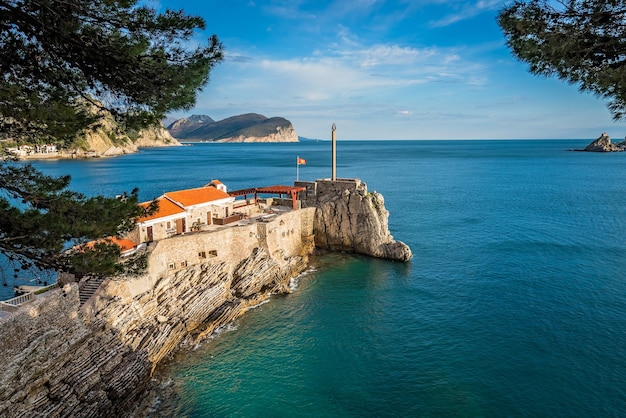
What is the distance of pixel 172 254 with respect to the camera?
25.8 metres

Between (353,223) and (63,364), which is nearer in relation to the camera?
(63,364)

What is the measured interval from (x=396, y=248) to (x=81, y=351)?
89.2 feet

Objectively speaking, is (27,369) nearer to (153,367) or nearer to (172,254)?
(153,367)

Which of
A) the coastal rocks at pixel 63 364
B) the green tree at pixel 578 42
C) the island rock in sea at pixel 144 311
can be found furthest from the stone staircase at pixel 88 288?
the green tree at pixel 578 42

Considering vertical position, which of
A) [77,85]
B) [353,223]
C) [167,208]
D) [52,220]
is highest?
[77,85]

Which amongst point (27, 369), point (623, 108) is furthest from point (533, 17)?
point (27, 369)

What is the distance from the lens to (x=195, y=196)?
111 feet

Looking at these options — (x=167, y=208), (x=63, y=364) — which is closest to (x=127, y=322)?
(x=63, y=364)

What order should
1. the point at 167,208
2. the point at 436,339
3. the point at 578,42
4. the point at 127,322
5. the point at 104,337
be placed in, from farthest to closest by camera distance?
the point at 167,208, the point at 436,339, the point at 127,322, the point at 104,337, the point at 578,42

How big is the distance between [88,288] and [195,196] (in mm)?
14267

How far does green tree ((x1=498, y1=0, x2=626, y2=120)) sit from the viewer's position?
9.51 meters

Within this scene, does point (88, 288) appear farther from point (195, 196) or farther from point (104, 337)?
point (195, 196)

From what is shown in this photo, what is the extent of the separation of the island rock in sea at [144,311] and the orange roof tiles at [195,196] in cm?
331

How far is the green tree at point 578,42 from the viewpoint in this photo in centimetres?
951
